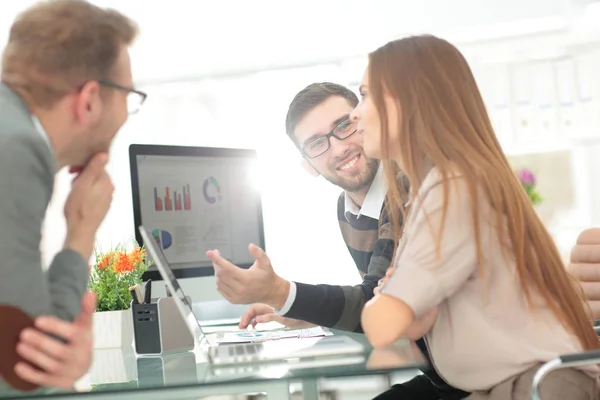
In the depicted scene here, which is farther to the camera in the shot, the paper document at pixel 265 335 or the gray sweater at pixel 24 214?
the paper document at pixel 265 335

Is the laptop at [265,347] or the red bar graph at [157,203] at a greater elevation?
the red bar graph at [157,203]

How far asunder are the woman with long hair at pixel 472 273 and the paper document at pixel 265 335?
0.53 metres

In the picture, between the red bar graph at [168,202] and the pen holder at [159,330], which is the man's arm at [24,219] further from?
the red bar graph at [168,202]

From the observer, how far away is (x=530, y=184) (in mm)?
5418

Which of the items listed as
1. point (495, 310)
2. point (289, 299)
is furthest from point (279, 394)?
point (495, 310)

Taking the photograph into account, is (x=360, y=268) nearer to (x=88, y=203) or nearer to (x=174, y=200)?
(x=174, y=200)

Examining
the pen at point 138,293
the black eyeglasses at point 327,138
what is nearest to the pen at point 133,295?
the pen at point 138,293

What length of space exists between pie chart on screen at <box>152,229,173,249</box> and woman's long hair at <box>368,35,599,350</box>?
4.42 feet

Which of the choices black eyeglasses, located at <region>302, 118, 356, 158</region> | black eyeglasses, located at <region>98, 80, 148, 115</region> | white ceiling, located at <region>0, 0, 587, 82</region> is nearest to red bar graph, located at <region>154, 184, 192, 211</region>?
black eyeglasses, located at <region>302, 118, 356, 158</region>

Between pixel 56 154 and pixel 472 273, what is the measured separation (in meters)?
0.87

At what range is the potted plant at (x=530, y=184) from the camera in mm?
5402

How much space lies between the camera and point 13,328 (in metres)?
1.40

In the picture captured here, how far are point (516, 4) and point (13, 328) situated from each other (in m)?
4.92

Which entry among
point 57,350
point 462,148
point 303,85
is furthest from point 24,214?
point 303,85
